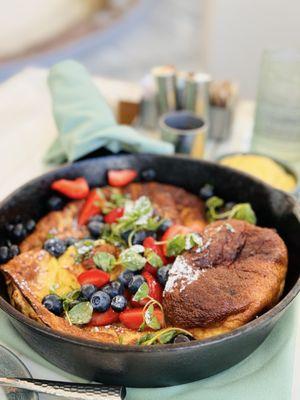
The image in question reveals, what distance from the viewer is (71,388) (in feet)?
2.67

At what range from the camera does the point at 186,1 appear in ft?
21.1

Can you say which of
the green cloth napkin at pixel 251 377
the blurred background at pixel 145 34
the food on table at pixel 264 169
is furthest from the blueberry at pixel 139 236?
the blurred background at pixel 145 34

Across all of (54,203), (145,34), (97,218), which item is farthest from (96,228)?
(145,34)

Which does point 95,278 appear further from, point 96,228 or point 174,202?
point 174,202

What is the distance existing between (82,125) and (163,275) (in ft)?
2.07

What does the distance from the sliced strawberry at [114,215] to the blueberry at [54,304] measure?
0.29m

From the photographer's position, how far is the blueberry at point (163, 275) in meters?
0.94

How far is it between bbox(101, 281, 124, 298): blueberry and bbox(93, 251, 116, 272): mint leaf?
0.15 feet

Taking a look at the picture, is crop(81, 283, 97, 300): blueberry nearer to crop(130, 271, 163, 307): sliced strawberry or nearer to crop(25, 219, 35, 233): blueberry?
crop(130, 271, 163, 307): sliced strawberry

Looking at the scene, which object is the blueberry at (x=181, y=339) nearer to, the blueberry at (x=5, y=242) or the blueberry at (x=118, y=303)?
the blueberry at (x=118, y=303)

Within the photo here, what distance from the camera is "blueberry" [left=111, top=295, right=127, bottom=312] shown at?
896 mm

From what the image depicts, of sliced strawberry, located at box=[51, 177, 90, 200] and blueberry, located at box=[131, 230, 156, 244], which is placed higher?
blueberry, located at box=[131, 230, 156, 244]

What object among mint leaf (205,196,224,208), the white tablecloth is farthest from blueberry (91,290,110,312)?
the white tablecloth

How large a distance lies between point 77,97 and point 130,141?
0.79 feet
